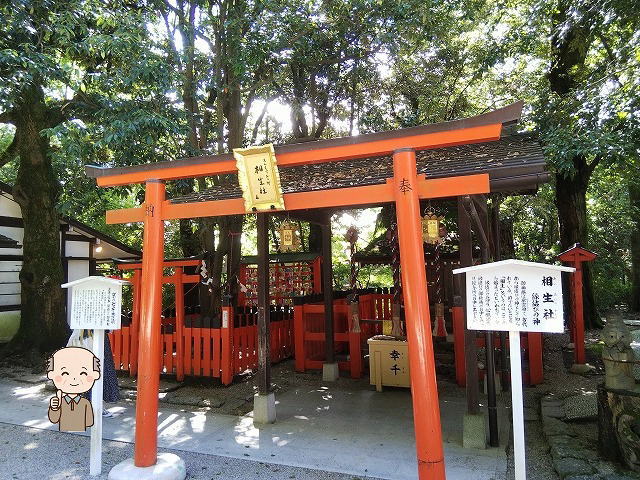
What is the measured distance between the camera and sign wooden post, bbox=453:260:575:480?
11.6ft

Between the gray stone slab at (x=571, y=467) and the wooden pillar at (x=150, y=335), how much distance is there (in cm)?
409

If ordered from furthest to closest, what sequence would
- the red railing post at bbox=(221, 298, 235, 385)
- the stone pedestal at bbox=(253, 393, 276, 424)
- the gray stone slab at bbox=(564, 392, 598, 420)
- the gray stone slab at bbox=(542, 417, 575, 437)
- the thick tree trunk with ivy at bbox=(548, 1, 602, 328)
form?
the thick tree trunk with ivy at bbox=(548, 1, 602, 328)
the red railing post at bbox=(221, 298, 235, 385)
the stone pedestal at bbox=(253, 393, 276, 424)
the gray stone slab at bbox=(564, 392, 598, 420)
the gray stone slab at bbox=(542, 417, 575, 437)

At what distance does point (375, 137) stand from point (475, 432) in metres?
3.55

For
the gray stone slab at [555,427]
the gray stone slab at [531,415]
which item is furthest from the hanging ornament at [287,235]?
the gray stone slab at [555,427]

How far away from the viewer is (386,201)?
4285 millimetres

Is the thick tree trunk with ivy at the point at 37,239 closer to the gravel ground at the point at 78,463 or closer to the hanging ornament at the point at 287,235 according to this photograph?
the gravel ground at the point at 78,463

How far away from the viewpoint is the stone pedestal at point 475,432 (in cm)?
517

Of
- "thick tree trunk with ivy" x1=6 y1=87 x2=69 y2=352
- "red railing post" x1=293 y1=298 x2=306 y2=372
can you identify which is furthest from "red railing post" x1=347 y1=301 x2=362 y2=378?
"thick tree trunk with ivy" x1=6 y1=87 x2=69 y2=352

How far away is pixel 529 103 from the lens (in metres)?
11.1

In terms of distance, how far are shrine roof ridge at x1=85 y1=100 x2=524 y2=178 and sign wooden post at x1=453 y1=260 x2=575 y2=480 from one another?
1.22 metres

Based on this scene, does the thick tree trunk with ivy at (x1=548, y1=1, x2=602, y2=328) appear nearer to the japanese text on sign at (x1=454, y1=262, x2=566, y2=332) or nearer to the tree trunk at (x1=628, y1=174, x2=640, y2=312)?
the tree trunk at (x1=628, y1=174, x2=640, y2=312)

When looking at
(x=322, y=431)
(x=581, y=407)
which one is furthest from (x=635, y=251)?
(x=322, y=431)

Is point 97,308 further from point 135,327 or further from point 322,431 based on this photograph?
point 135,327

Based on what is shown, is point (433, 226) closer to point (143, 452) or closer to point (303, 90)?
point (143, 452)
